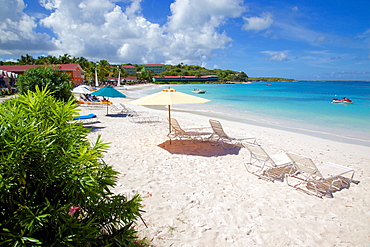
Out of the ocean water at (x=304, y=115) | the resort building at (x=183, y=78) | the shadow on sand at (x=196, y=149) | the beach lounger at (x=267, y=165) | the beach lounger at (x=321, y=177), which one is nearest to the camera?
the beach lounger at (x=321, y=177)

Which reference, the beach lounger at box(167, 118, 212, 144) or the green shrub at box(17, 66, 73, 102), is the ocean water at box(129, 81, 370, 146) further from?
the green shrub at box(17, 66, 73, 102)

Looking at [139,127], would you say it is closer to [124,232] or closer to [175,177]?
[175,177]

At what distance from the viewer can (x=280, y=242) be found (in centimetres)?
294

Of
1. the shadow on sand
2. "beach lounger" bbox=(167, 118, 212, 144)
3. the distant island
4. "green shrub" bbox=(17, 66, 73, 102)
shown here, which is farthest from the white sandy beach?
the distant island

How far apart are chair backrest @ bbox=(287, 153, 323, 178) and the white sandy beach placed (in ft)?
1.58

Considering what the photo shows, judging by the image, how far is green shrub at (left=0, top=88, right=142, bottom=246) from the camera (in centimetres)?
137

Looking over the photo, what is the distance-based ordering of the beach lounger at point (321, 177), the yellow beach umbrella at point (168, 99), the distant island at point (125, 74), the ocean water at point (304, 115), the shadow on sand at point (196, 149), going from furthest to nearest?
the distant island at point (125, 74), the ocean water at point (304, 115), the yellow beach umbrella at point (168, 99), the shadow on sand at point (196, 149), the beach lounger at point (321, 177)

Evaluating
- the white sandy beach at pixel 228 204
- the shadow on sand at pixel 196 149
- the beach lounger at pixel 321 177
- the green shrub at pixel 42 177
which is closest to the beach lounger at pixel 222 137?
the shadow on sand at pixel 196 149

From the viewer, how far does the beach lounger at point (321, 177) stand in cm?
448

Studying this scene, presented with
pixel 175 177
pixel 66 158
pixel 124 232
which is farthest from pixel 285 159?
pixel 66 158

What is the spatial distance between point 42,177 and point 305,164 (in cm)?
460

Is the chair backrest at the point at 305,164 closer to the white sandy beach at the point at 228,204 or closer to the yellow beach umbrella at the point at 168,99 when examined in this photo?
the white sandy beach at the point at 228,204

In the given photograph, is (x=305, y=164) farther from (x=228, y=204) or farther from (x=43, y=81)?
(x=43, y=81)

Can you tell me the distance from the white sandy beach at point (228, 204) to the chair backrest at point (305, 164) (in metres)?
0.48
